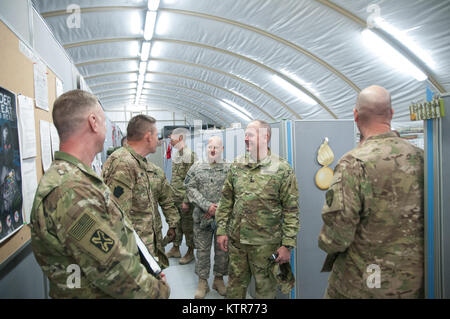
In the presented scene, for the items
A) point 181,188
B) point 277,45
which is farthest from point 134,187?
point 277,45

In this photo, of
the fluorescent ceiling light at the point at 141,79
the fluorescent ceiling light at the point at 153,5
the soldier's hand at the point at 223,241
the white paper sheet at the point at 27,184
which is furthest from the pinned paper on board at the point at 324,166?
the fluorescent ceiling light at the point at 141,79

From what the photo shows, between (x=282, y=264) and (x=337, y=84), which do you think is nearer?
(x=282, y=264)

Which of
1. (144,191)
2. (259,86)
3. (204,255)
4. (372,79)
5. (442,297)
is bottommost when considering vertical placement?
(204,255)

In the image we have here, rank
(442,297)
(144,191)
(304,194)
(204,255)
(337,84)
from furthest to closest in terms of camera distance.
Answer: (337,84), (204,255), (304,194), (144,191), (442,297)

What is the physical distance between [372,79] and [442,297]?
20.0 feet

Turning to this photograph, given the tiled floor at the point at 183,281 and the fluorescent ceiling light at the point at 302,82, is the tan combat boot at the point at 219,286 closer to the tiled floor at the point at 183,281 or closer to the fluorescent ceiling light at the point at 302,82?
the tiled floor at the point at 183,281

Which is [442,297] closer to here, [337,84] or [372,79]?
[372,79]

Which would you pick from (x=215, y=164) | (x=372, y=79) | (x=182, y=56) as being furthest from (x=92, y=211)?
(x=182, y=56)

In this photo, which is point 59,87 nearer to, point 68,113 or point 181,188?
point 68,113

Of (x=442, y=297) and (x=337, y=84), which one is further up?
(x=337, y=84)

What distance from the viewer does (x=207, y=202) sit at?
3.00 meters

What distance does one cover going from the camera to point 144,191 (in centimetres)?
199

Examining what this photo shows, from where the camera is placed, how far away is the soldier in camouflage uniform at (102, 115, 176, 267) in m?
1.86

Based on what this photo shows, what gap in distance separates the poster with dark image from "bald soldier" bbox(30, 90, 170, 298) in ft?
0.99
